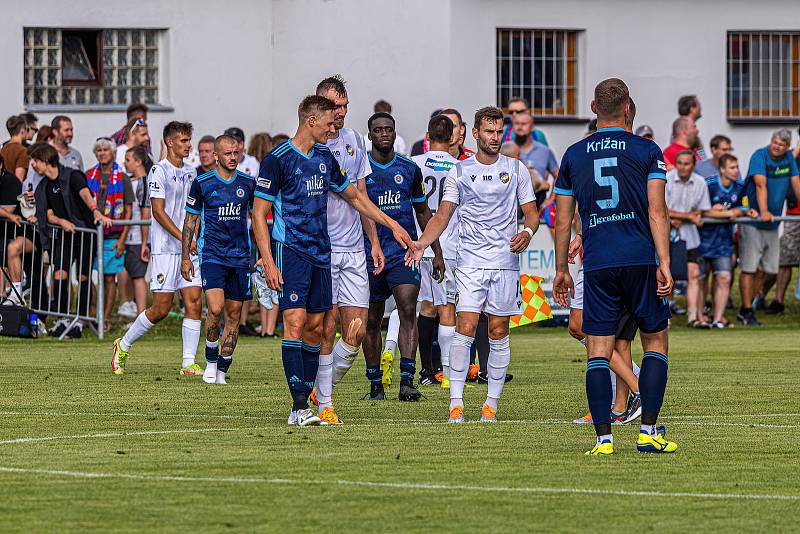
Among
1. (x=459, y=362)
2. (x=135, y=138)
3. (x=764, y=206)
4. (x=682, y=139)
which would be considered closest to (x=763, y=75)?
(x=682, y=139)

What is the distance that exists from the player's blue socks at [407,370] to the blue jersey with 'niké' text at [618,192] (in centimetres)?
388

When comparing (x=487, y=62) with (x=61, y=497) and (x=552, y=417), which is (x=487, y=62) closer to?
(x=552, y=417)

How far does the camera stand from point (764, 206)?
909 inches

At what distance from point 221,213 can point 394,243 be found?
206cm

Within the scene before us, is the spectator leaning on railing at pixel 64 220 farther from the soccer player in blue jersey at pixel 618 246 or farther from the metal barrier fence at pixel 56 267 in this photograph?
the soccer player in blue jersey at pixel 618 246

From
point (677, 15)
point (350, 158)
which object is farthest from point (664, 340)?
point (677, 15)

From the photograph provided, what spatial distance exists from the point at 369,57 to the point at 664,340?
19.1 metres

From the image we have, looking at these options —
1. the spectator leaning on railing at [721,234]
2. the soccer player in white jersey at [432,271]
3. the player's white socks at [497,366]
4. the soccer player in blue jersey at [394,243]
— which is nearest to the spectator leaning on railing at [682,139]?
the spectator leaning on railing at [721,234]

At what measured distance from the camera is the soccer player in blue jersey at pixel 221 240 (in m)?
15.2

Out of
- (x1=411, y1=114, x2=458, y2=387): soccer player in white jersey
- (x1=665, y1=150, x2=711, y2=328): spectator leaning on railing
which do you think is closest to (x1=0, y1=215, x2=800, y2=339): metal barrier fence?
(x1=411, y1=114, x2=458, y2=387): soccer player in white jersey

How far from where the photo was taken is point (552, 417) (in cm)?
1253

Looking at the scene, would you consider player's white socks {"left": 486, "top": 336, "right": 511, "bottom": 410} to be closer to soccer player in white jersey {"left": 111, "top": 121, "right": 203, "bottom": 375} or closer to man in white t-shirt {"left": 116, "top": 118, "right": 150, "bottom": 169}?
soccer player in white jersey {"left": 111, "top": 121, "right": 203, "bottom": 375}

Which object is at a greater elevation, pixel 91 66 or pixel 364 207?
pixel 91 66

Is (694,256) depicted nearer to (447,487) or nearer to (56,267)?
(56,267)
